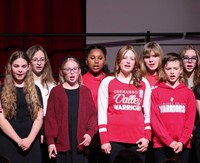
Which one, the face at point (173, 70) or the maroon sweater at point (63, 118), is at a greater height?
the face at point (173, 70)

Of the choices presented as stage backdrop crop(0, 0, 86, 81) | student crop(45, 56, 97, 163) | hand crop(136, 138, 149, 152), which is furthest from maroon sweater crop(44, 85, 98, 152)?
stage backdrop crop(0, 0, 86, 81)

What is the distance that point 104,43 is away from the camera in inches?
166

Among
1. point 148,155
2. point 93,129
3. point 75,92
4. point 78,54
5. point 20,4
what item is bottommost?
point 148,155

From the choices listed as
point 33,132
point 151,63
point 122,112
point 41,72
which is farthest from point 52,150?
point 151,63

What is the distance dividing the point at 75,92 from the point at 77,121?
0.67 feet

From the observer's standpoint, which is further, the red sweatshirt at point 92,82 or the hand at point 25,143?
the red sweatshirt at point 92,82

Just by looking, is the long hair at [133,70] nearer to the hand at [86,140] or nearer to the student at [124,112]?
the student at [124,112]

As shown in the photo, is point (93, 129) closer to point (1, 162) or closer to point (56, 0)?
point (1, 162)

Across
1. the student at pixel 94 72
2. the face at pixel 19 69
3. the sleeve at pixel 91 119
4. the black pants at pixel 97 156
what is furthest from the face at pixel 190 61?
the face at pixel 19 69

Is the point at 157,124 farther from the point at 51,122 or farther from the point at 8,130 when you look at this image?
the point at 8,130

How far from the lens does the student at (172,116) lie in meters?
2.88

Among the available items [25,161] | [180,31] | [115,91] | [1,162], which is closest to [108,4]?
[180,31]

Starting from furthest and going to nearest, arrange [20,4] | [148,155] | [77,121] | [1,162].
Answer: [20,4], [148,155], [77,121], [1,162]

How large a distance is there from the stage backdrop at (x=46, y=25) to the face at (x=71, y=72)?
1.04m
